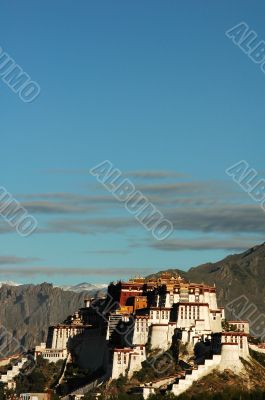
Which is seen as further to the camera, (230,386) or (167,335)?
(167,335)

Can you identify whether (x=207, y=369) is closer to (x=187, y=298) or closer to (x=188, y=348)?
(x=188, y=348)

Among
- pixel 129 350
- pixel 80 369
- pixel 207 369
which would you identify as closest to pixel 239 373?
pixel 207 369

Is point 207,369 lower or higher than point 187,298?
lower

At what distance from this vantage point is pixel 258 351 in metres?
192

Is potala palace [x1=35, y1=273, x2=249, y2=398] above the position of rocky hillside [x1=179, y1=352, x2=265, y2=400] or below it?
above

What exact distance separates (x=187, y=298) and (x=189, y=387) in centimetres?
2336

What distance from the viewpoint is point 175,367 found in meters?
180

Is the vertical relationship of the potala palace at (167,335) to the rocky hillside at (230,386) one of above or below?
above

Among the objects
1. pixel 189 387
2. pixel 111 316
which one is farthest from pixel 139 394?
pixel 111 316

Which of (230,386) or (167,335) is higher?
(167,335)

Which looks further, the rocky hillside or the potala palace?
the potala palace

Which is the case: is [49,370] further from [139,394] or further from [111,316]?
[139,394]

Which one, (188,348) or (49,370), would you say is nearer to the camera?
(188,348)

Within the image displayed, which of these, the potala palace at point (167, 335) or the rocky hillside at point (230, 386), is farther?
the potala palace at point (167, 335)
